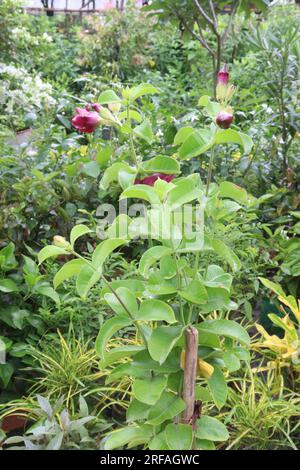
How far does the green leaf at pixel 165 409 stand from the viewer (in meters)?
1.15

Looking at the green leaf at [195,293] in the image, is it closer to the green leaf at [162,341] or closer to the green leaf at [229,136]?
the green leaf at [162,341]

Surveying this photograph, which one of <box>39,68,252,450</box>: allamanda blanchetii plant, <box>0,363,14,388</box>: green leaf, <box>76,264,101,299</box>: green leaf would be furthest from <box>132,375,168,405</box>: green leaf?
<box>0,363,14,388</box>: green leaf

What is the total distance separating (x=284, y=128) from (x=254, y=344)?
118cm

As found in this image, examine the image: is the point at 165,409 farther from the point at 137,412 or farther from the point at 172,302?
the point at 172,302

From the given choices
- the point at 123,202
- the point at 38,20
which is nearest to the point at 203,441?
the point at 123,202

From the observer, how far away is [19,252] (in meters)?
2.08

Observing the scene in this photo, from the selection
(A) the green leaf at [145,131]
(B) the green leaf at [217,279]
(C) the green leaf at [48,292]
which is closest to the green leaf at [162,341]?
(B) the green leaf at [217,279]

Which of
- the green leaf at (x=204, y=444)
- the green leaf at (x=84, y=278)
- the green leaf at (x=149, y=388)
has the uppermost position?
the green leaf at (x=84, y=278)

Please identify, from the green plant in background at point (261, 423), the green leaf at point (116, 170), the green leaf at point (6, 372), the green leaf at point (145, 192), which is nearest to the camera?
the green leaf at point (145, 192)

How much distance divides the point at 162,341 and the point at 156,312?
61 mm

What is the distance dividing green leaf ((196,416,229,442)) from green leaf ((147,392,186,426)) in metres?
0.09

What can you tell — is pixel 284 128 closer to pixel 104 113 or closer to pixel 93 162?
pixel 93 162

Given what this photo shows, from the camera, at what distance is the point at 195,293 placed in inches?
43.4

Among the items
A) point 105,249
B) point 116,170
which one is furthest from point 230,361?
point 116,170
